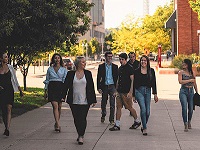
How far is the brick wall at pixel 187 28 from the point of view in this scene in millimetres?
50375

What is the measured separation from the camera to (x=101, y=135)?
10805 mm

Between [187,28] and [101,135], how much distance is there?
41.0m

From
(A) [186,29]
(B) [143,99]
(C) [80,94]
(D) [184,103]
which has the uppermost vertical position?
(A) [186,29]

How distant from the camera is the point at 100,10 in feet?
493

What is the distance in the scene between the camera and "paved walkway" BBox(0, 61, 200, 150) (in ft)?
31.0

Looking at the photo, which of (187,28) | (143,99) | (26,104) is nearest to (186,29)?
(187,28)

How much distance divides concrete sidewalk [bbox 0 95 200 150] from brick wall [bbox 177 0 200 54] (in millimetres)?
36439

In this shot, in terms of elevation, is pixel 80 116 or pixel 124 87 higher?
pixel 124 87

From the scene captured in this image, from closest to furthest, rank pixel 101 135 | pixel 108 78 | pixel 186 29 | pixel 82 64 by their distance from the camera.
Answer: pixel 82 64, pixel 101 135, pixel 108 78, pixel 186 29

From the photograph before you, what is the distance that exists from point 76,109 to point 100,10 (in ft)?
465

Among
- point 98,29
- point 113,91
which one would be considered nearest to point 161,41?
point 113,91

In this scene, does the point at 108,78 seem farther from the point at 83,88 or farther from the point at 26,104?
the point at 26,104

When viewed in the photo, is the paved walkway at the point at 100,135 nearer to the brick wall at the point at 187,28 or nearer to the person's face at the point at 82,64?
the person's face at the point at 82,64

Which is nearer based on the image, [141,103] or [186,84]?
[141,103]
